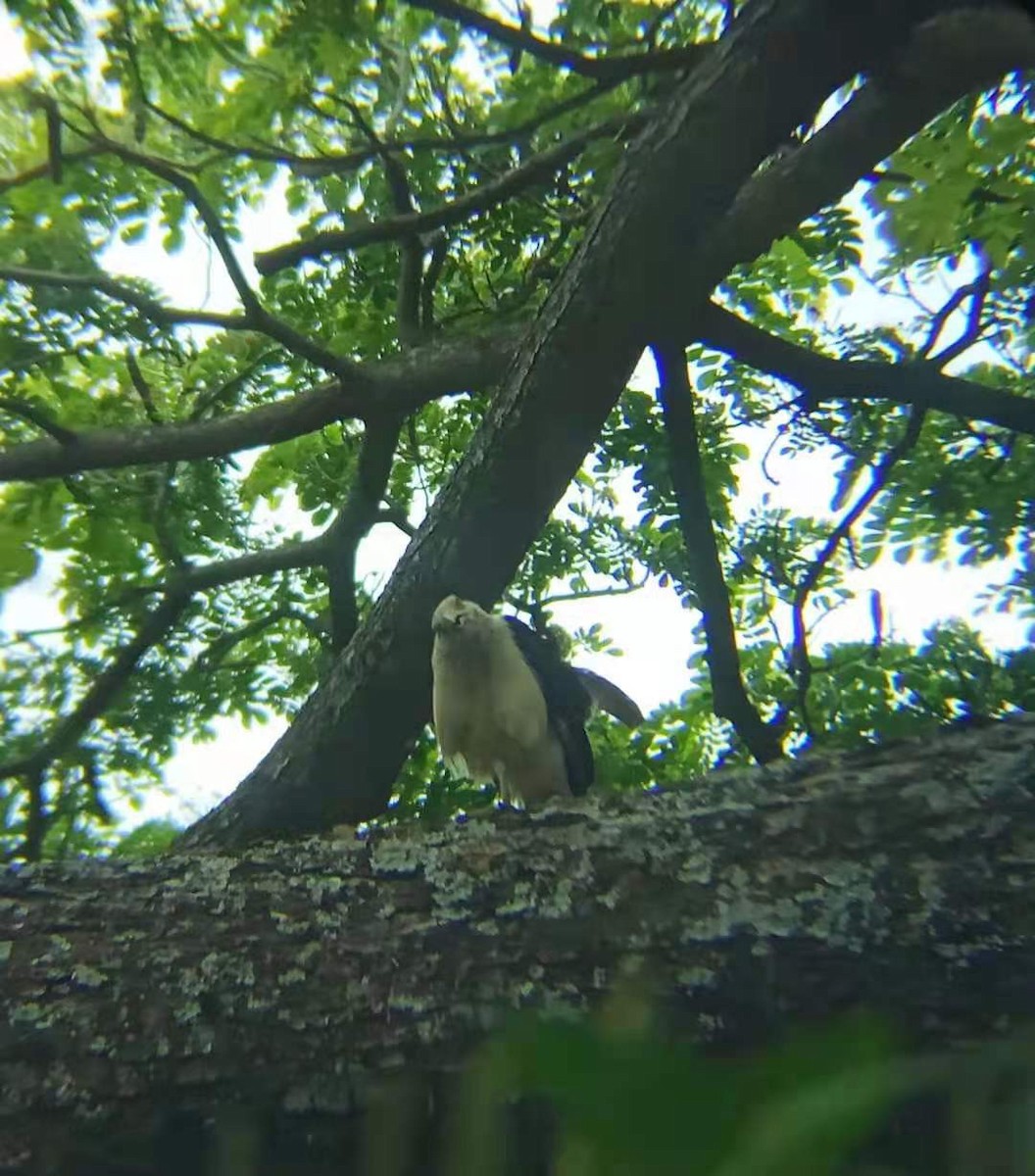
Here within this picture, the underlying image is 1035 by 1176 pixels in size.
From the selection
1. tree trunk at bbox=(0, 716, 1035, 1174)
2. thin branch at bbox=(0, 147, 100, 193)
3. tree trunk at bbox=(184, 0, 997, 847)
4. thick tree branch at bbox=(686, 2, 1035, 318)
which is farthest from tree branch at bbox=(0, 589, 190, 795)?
thick tree branch at bbox=(686, 2, 1035, 318)

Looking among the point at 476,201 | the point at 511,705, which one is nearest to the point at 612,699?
the point at 511,705

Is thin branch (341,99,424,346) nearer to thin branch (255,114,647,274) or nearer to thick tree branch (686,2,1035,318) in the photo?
thin branch (255,114,647,274)

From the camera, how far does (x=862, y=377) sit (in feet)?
11.8

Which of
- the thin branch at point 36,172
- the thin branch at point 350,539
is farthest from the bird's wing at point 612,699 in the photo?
the thin branch at point 36,172

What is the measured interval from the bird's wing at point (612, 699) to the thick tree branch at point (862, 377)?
1.27m

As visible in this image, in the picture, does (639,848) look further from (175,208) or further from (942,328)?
(175,208)

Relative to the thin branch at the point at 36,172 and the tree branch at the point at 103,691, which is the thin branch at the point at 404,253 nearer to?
the thin branch at the point at 36,172

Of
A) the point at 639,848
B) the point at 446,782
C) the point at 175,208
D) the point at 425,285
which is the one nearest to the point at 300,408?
the point at 425,285

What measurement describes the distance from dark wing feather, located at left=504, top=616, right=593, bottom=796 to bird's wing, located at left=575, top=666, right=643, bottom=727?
17 cm

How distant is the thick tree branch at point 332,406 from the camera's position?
352 centimetres

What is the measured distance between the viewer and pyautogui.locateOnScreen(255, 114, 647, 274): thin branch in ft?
11.3

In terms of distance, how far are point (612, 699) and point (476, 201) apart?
5.99ft

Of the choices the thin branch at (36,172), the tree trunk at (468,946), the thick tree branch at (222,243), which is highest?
the thin branch at (36,172)

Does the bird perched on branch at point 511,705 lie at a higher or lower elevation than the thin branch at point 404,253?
lower
